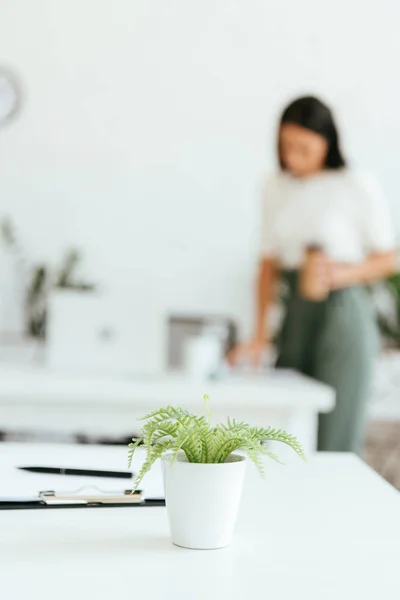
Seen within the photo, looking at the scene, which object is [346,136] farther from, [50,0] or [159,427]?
[159,427]

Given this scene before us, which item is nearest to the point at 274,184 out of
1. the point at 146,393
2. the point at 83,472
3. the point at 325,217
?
the point at 325,217

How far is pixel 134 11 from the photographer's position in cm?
464

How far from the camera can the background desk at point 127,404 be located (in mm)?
1935

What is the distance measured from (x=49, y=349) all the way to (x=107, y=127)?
261cm

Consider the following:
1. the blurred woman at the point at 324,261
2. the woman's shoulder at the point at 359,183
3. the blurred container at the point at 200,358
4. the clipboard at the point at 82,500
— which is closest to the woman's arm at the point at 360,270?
the blurred woman at the point at 324,261

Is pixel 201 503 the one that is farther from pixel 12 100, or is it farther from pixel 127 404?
pixel 12 100

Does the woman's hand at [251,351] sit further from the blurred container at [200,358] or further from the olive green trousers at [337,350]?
the blurred container at [200,358]

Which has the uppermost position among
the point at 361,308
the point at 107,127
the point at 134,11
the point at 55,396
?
the point at 134,11

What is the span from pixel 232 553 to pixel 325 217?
6.50 ft

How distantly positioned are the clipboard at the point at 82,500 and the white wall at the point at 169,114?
3612 mm

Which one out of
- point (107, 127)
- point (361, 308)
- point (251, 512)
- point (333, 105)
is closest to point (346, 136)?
point (333, 105)

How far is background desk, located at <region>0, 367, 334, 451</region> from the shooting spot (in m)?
1.93

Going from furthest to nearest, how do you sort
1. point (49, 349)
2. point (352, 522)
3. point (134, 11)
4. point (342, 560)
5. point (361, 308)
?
point (134, 11) < point (361, 308) < point (49, 349) < point (352, 522) < point (342, 560)

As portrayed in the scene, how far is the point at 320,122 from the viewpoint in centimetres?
261
